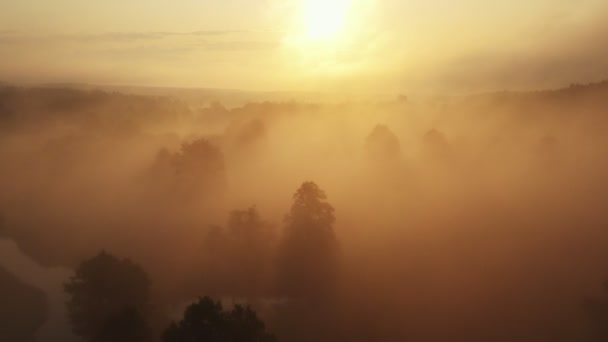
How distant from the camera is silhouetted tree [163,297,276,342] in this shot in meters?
21.2

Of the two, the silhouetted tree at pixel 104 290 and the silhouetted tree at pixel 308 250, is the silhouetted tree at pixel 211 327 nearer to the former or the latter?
the silhouetted tree at pixel 104 290

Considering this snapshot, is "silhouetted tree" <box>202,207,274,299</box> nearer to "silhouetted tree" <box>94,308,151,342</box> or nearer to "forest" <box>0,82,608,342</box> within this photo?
"forest" <box>0,82,608,342</box>

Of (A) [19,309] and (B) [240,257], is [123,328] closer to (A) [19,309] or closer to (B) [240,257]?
(A) [19,309]

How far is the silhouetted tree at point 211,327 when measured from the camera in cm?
2125

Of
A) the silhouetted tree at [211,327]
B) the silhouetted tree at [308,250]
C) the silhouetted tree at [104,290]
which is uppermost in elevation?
the silhouetted tree at [308,250]

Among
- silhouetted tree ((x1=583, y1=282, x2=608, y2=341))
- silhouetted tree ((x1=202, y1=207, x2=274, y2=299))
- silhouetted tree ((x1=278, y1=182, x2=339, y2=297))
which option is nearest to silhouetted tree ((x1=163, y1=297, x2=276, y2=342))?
silhouetted tree ((x1=278, y1=182, x2=339, y2=297))

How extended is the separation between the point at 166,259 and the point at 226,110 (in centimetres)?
8602

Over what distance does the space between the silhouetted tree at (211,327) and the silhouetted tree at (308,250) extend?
560 inches

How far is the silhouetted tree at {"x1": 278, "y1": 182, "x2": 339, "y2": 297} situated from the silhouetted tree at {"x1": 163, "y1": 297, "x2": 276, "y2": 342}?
46.7 ft

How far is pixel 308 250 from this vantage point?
126 ft

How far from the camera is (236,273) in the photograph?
38656 millimetres

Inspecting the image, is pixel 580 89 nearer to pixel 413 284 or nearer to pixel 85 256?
pixel 413 284

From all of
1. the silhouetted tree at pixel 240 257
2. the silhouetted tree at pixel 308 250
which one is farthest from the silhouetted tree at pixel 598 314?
the silhouetted tree at pixel 240 257

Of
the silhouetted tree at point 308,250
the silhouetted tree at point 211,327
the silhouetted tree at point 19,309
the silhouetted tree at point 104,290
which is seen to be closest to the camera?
the silhouetted tree at point 211,327
